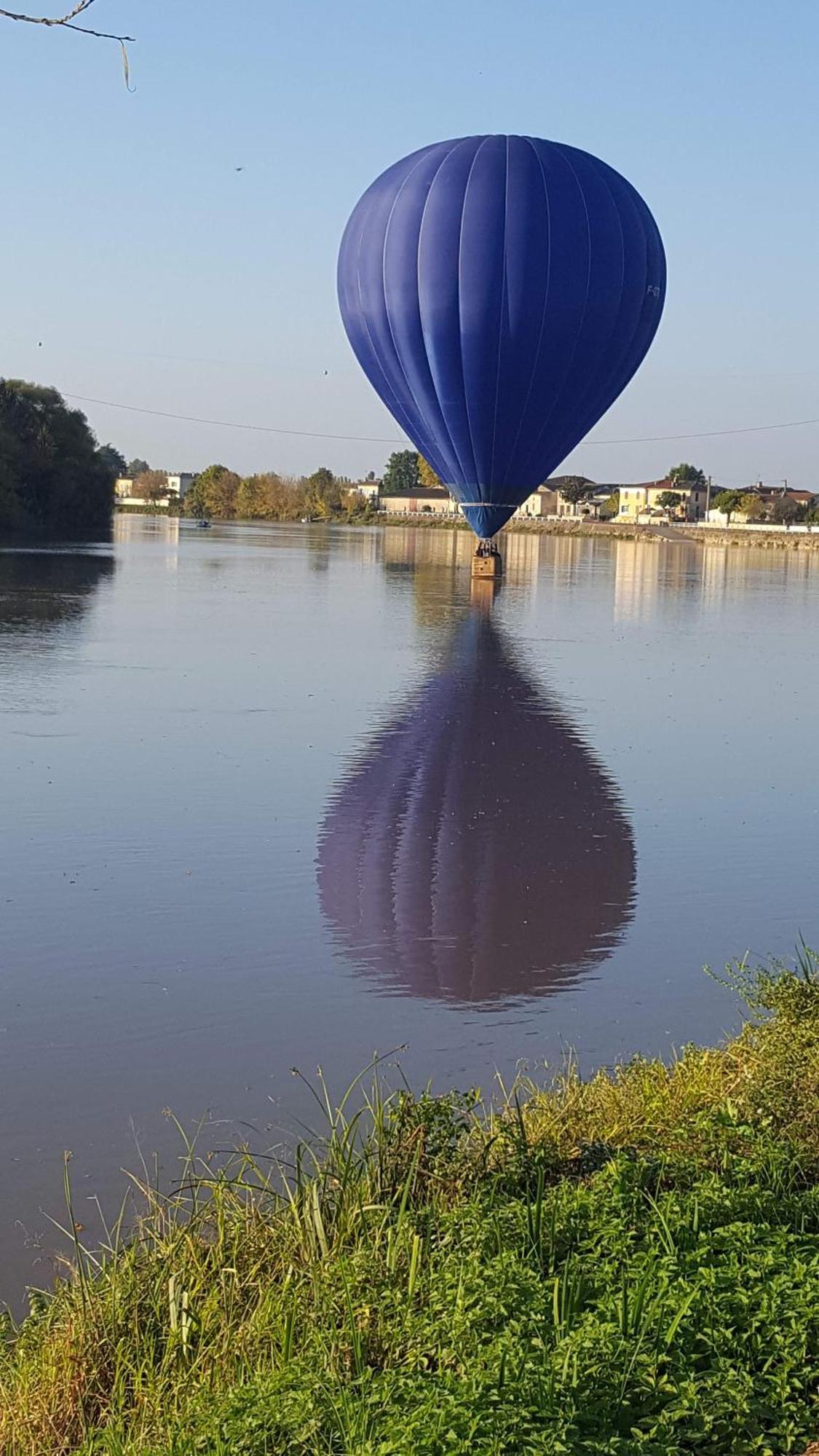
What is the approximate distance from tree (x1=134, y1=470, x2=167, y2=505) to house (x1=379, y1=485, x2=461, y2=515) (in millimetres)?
30735

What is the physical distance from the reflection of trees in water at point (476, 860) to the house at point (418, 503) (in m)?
129

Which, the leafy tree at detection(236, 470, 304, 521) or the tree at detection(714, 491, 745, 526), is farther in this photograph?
the leafy tree at detection(236, 470, 304, 521)

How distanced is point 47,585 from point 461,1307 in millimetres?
31696

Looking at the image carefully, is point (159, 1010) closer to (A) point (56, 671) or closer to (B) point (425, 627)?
(A) point (56, 671)

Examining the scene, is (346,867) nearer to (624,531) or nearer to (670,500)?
(624,531)

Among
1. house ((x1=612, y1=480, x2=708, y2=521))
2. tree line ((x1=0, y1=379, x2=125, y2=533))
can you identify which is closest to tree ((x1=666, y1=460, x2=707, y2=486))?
house ((x1=612, y1=480, x2=708, y2=521))

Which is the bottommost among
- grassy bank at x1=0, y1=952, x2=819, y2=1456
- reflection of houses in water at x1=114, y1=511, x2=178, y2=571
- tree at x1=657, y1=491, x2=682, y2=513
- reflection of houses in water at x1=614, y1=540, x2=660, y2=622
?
grassy bank at x1=0, y1=952, x2=819, y2=1456

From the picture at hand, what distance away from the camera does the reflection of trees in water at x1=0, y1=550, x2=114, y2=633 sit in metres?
26.4

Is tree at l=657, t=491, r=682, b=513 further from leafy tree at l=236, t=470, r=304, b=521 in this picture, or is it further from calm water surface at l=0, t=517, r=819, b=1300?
calm water surface at l=0, t=517, r=819, b=1300

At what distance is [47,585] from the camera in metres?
34.1

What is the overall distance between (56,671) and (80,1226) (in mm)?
15117

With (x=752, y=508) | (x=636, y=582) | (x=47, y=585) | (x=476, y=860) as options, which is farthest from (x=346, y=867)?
(x=752, y=508)

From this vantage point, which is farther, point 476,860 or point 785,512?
point 785,512

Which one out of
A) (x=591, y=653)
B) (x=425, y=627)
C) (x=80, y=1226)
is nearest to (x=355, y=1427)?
(x=80, y=1226)
